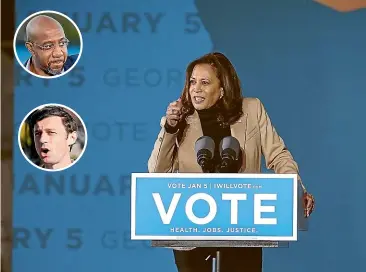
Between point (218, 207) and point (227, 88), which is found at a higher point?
point (227, 88)

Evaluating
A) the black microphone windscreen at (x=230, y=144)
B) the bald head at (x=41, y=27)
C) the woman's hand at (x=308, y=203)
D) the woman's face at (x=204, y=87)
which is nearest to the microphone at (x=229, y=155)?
the black microphone windscreen at (x=230, y=144)

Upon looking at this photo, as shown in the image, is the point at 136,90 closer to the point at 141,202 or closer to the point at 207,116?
the point at 207,116

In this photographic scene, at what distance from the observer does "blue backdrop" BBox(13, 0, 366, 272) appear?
7.89 feet

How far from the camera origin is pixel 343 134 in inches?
95.0

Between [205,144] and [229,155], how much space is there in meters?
0.11

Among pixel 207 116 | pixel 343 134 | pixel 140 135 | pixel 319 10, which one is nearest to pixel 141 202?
pixel 140 135

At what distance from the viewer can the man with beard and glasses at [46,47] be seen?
243 cm

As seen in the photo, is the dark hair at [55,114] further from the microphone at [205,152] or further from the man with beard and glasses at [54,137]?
the microphone at [205,152]

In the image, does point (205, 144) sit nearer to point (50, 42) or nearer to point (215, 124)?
point (215, 124)

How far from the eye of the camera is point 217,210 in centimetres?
236

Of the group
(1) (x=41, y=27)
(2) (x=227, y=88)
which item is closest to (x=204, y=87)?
(2) (x=227, y=88)

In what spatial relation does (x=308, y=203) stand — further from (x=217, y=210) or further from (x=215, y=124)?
(x=215, y=124)

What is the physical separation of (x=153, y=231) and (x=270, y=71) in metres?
0.86

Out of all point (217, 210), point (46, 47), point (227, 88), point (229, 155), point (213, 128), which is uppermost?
point (46, 47)
